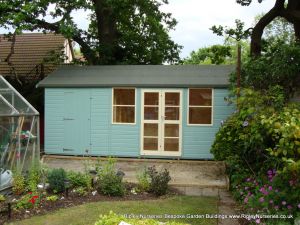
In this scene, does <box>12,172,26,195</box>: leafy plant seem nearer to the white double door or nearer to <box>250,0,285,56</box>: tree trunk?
the white double door

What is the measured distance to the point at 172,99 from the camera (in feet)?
38.3

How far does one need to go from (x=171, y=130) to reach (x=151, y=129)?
0.61 metres

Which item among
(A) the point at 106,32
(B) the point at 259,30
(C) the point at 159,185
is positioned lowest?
(C) the point at 159,185

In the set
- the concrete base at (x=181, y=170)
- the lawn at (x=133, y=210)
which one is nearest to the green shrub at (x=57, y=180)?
the concrete base at (x=181, y=170)

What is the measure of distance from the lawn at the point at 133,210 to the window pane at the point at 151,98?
189 inches

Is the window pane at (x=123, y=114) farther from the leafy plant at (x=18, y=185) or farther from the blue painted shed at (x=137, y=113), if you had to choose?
the leafy plant at (x=18, y=185)

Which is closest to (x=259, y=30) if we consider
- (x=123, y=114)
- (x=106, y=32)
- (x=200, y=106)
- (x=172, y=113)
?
(x=200, y=106)

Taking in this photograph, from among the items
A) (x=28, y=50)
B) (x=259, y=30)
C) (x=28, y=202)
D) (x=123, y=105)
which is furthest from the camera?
(x=28, y=50)

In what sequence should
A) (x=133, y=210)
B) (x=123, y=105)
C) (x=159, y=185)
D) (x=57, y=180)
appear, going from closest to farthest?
(x=133, y=210) → (x=57, y=180) → (x=159, y=185) → (x=123, y=105)

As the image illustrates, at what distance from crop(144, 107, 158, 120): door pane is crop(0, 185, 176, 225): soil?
413 cm

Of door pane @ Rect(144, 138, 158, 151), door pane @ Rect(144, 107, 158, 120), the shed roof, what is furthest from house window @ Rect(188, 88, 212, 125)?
door pane @ Rect(144, 138, 158, 151)

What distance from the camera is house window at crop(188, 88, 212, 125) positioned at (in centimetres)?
1154

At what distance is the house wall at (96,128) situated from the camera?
1150cm

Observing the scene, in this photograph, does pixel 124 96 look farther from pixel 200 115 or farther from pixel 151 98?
pixel 200 115
